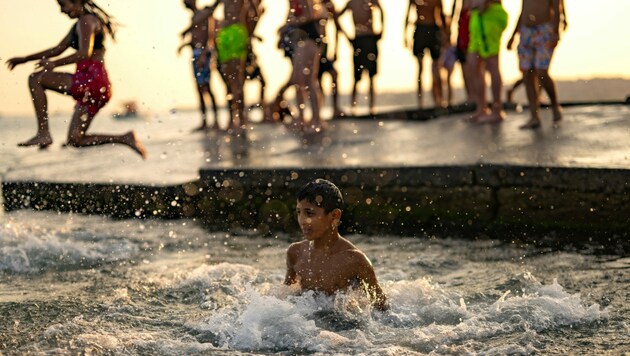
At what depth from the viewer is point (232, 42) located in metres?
12.6

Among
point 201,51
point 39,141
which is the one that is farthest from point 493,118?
point 39,141

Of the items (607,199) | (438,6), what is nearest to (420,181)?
(607,199)

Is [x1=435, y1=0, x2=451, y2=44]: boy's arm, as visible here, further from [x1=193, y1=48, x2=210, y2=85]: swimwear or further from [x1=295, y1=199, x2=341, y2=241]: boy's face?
[x1=295, y1=199, x2=341, y2=241]: boy's face

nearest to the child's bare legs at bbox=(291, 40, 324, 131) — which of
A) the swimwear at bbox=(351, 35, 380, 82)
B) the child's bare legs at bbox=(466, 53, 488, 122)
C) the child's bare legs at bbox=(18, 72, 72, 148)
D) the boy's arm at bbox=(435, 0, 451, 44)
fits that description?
the child's bare legs at bbox=(466, 53, 488, 122)

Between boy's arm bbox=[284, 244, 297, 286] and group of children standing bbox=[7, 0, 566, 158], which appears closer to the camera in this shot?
boy's arm bbox=[284, 244, 297, 286]

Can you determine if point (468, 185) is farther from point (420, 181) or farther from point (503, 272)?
point (503, 272)

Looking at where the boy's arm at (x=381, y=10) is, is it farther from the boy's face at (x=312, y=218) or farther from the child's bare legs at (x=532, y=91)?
the boy's face at (x=312, y=218)

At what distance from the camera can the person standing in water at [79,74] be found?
28.0ft

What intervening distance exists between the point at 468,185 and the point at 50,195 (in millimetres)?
4497

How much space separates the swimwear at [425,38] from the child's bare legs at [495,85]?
91.6 inches

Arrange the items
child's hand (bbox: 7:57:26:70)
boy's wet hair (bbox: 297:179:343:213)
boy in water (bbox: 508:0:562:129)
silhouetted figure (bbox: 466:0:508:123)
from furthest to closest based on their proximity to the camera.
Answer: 1. silhouetted figure (bbox: 466:0:508:123)
2. boy in water (bbox: 508:0:562:129)
3. child's hand (bbox: 7:57:26:70)
4. boy's wet hair (bbox: 297:179:343:213)

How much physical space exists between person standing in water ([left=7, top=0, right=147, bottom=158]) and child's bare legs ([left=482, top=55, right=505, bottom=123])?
4.49m

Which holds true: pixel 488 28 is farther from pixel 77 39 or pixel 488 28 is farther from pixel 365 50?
pixel 77 39

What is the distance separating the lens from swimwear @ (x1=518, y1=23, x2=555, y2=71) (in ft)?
32.2
